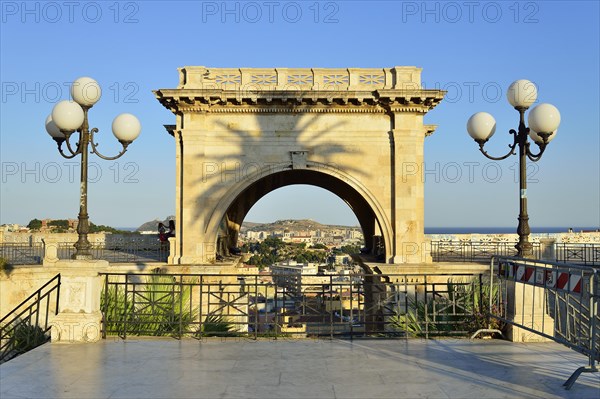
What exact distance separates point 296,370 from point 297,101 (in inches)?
562

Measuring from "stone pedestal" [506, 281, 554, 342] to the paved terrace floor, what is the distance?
26 cm

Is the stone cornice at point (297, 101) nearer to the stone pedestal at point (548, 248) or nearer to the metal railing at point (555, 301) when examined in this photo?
the stone pedestal at point (548, 248)

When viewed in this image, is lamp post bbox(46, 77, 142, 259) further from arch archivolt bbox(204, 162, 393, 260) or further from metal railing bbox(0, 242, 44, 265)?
metal railing bbox(0, 242, 44, 265)

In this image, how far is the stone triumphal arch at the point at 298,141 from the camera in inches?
807

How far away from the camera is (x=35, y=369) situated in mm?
7328

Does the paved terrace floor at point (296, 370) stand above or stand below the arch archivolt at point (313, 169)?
below

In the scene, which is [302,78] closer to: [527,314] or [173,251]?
[173,251]

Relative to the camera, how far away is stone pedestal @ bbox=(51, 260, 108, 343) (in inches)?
358

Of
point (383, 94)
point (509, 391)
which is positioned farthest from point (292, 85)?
point (509, 391)

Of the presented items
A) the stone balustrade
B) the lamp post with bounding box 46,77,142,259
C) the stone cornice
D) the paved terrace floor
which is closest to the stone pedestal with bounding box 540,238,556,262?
the stone cornice

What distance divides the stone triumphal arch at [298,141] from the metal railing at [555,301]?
10985 millimetres

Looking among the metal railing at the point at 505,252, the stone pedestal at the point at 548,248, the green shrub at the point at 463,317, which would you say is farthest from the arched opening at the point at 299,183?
the green shrub at the point at 463,317

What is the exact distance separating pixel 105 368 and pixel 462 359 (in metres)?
4.70

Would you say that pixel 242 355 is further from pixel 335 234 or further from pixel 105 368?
pixel 335 234
